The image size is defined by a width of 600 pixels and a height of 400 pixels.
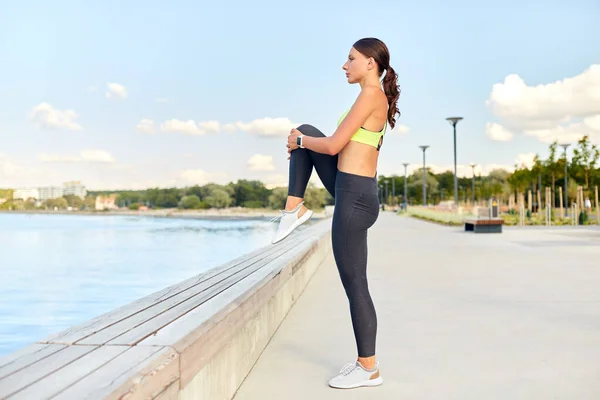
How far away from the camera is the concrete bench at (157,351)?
1816mm

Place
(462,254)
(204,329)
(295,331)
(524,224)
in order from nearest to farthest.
Answer: 1. (204,329)
2. (295,331)
3. (462,254)
4. (524,224)

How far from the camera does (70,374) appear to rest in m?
1.89

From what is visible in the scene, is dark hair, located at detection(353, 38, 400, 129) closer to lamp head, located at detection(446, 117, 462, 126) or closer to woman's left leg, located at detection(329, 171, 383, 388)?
woman's left leg, located at detection(329, 171, 383, 388)

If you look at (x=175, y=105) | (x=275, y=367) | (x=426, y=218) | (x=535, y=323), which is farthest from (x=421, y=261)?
(x=175, y=105)

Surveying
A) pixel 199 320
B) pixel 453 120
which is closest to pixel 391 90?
pixel 199 320

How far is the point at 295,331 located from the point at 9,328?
10.5 m

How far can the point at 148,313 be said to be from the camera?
3.03 m

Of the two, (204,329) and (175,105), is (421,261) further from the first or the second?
(175,105)

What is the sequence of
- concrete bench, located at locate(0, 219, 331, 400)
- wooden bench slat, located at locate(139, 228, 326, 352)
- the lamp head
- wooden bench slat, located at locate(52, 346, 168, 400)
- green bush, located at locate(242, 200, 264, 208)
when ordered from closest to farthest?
wooden bench slat, located at locate(52, 346, 168, 400)
concrete bench, located at locate(0, 219, 331, 400)
wooden bench slat, located at locate(139, 228, 326, 352)
the lamp head
green bush, located at locate(242, 200, 264, 208)

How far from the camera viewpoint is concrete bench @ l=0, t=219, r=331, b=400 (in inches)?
71.5

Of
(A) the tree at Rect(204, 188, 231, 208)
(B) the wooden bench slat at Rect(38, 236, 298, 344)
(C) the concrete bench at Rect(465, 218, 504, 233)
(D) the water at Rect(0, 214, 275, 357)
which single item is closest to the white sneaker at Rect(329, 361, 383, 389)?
(B) the wooden bench slat at Rect(38, 236, 298, 344)

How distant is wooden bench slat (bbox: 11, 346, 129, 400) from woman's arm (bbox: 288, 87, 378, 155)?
1.53 meters

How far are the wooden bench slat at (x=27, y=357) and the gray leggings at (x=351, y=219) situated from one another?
1.62 metres

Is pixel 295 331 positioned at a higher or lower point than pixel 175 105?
lower
